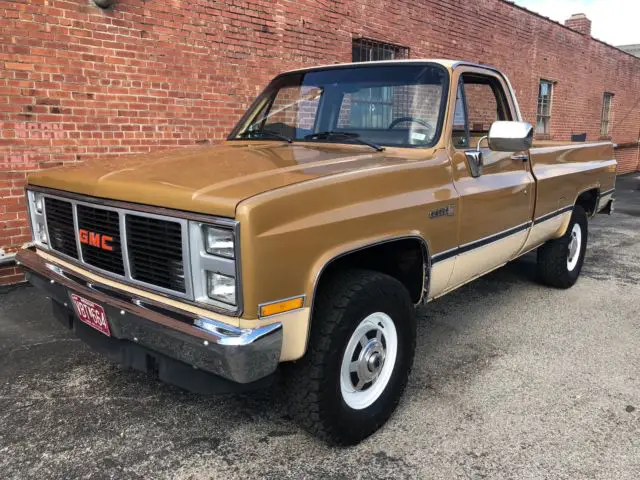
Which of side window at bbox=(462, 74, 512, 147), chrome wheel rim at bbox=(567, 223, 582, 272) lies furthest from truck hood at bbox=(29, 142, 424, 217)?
chrome wheel rim at bbox=(567, 223, 582, 272)

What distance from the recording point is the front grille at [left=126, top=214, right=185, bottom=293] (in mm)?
2139

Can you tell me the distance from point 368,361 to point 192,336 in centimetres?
91

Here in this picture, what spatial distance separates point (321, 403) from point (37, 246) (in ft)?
6.25

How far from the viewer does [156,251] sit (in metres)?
2.21

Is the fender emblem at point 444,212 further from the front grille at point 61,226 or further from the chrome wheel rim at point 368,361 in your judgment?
the front grille at point 61,226

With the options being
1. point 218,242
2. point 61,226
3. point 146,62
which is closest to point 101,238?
point 61,226

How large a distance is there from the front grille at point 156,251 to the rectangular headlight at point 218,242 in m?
0.13

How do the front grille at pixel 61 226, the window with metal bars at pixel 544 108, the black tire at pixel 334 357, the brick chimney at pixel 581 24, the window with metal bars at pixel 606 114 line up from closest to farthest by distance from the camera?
the black tire at pixel 334 357 → the front grille at pixel 61 226 → the window with metal bars at pixel 544 108 → the brick chimney at pixel 581 24 → the window with metal bars at pixel 606 114

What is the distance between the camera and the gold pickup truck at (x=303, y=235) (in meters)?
2.03

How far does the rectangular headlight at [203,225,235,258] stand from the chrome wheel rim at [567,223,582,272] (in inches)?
161

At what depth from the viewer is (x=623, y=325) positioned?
4.17m

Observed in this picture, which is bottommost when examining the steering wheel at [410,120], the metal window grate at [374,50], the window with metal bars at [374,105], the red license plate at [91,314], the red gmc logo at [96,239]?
the red license plate at [91,314]

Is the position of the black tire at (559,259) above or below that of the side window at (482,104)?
below

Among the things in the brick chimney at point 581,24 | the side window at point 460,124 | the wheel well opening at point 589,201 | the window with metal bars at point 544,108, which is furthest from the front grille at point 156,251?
the brick chimney at point 581,24
